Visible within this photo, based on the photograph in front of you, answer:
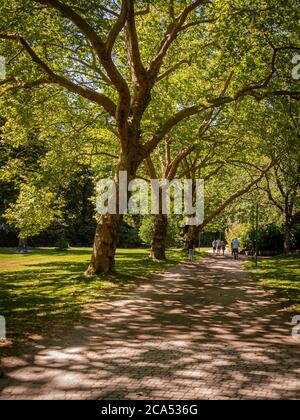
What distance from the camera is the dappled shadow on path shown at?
5.66 m

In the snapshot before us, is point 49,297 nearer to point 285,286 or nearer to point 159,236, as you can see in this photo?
point 285,286

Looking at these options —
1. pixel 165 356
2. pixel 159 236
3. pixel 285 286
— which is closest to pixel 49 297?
pixel 165 356

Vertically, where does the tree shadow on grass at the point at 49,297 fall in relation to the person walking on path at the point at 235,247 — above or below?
below

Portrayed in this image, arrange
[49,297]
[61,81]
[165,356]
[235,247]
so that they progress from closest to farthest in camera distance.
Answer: [165,356] → [49,297] → [61,81] → [235,247]

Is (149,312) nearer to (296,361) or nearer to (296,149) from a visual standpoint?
(296,361)

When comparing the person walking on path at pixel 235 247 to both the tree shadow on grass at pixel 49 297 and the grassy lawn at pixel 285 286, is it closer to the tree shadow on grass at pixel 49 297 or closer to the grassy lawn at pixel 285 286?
the grassy lawn at pixel 285 286

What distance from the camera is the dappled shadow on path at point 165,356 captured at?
18.6 feet

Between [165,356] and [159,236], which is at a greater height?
[159,236]

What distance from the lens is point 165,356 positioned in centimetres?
714

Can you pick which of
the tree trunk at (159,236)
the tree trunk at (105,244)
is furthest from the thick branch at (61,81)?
the tree trunk at (159,236)

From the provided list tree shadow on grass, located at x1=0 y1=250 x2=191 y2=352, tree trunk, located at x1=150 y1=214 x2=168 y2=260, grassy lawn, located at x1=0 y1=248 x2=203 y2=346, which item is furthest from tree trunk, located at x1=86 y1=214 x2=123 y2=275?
tree trunk, located at x1=150 y1=214 x2=168 y2=260

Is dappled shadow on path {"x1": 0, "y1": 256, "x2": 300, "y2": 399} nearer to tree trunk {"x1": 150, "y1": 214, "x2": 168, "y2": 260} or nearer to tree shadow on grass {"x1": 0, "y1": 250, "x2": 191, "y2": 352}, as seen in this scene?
tree shadow on grass {"x1": 0, "y1": 250, "x2": 191, "y2": 352}

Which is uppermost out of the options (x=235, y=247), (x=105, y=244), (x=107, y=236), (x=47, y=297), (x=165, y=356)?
(x=107, y=236)

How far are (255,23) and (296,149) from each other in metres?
11.2
